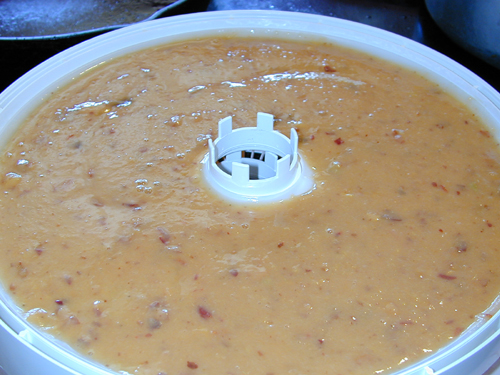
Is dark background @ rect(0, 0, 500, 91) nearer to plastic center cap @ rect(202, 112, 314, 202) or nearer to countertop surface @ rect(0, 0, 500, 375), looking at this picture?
countertop surface @ rect(0, 0, 500, 375)

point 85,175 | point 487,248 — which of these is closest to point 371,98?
point 487,248

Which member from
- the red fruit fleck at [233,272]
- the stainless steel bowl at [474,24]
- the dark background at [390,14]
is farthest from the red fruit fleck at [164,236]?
the stainless steel bowl at [474,24]

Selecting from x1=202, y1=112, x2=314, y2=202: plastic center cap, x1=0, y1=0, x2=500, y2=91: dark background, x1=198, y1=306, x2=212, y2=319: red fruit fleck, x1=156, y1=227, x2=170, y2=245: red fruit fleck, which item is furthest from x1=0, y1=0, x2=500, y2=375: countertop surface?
x1=198, y1=306, x2=212, y2=319: red fruit fleck

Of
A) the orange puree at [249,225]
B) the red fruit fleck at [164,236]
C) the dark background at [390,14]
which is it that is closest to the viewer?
the orange puree at [249,225]

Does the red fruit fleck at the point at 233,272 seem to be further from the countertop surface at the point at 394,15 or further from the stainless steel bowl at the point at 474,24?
the countertop surface at the point at 394,15

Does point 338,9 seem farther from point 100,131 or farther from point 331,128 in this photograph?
point 100,131
